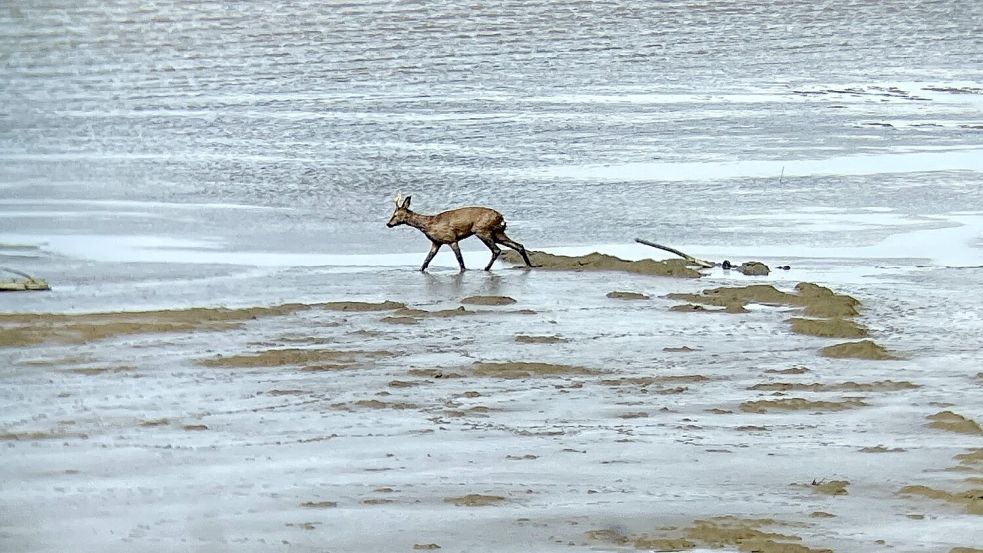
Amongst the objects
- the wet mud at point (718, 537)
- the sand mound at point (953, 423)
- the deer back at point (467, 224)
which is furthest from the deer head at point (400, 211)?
the wet mud at point (718, 537)

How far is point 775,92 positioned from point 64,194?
9850 mm

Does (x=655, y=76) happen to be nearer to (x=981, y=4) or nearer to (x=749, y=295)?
(x=981, y=4)

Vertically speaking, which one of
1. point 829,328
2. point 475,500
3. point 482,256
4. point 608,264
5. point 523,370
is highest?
point 475,500

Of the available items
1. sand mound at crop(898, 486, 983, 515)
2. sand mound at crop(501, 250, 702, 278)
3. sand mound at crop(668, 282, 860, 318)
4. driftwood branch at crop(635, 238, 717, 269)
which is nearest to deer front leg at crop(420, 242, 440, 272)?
sand mound at crop(501, 250, 702, 278)

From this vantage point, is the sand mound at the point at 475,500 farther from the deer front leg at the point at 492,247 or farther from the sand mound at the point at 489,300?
the deer front leg at the point at 492,247

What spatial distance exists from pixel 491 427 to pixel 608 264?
547cm

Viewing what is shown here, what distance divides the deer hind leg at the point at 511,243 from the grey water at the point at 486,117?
0.95 m

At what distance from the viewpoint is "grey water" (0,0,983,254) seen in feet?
Answer: 55.1

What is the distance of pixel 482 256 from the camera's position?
598 inches

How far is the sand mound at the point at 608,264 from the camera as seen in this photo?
44.2 feet

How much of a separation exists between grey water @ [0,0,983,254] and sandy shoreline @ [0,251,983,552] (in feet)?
12.9

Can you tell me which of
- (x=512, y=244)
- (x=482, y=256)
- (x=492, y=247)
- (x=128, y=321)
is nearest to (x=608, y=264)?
(x=512, y=244)

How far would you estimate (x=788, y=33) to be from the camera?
96.8 ft

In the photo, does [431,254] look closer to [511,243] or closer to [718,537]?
[511,243]
